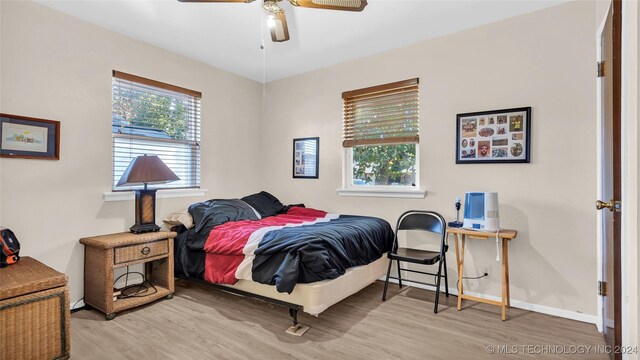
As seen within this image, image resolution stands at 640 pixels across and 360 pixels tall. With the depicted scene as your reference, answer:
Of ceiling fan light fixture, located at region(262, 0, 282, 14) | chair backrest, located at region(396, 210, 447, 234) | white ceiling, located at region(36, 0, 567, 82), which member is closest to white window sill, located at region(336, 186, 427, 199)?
chair backrest, located at region(396, 210, 447, 234)

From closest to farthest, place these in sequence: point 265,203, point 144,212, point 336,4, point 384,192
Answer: point 336,4 → point 144,212 → point 384,192 → point 265,203

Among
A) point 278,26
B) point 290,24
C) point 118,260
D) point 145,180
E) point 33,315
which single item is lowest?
point 33,315

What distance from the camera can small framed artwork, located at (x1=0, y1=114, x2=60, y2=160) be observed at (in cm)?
244

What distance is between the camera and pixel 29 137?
2549 millimetres

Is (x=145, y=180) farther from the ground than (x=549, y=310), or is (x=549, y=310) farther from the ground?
(x=145, y=180)

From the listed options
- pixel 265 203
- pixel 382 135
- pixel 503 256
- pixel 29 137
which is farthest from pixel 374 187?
pixel 29 137

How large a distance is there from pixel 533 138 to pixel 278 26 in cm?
226

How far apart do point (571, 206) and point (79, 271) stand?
4099mm

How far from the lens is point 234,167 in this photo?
14.0 ft

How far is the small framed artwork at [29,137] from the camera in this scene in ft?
8.00

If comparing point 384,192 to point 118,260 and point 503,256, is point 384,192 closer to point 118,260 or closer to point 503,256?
point 503,256

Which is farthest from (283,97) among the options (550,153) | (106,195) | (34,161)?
(550,153)

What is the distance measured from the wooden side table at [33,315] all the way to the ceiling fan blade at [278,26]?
2106 millimetres

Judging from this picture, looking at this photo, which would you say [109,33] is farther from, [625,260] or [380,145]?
[625,260]
